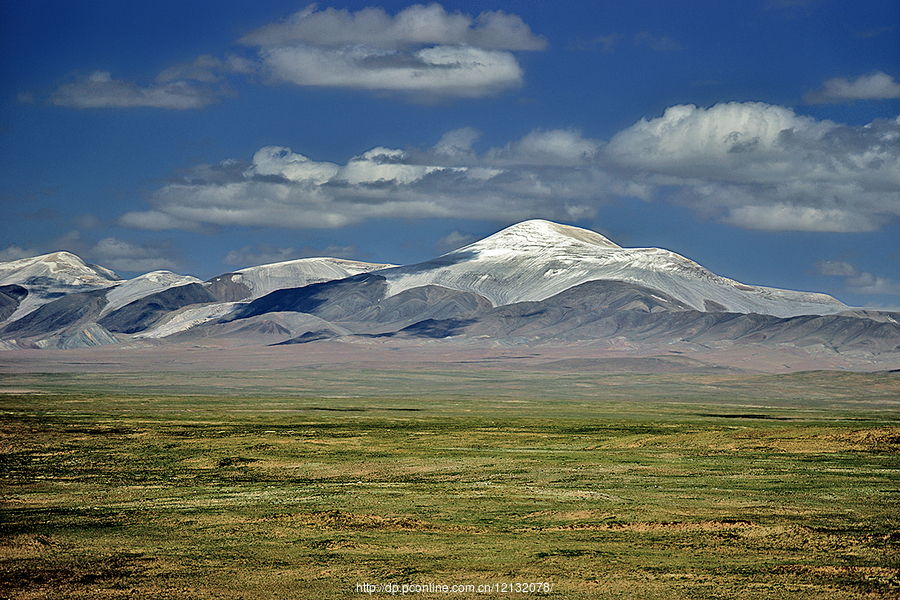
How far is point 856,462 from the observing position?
174 ft

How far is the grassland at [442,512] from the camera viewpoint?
24.9m

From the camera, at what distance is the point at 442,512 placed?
35094mm

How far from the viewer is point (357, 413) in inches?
4424

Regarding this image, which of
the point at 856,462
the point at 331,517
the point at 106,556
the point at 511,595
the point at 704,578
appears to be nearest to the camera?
the point at 511,595

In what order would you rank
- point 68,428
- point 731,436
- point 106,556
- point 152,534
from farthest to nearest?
point 68,428, point 731,436, point 152,534, point 106,556

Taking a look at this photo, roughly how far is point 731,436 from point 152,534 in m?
46.2

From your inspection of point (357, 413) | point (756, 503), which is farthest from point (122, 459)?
point (357, 413)

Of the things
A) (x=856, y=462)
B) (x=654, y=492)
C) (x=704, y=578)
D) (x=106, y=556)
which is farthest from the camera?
(x=856, y=462)

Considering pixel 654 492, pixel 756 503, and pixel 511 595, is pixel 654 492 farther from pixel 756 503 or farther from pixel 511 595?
pixel 511 595

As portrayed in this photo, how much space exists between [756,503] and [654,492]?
4587 millimetres

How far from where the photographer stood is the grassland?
24938mm

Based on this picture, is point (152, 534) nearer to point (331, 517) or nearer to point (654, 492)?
point (331, 517)

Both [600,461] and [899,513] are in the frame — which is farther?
[600,461]

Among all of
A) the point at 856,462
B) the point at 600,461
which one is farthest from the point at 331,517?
the point at 856,462
